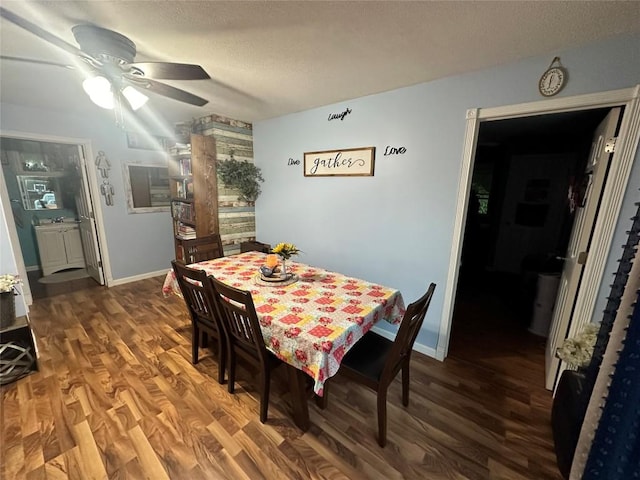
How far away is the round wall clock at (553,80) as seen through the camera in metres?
1.52

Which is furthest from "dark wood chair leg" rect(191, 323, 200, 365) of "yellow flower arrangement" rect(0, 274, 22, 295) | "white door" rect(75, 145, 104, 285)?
"white door" rect(75, 145, 104, 285)

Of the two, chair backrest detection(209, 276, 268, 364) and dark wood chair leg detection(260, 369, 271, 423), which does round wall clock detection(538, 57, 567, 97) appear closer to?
chair backrest detection(209, 276, 268, 364)

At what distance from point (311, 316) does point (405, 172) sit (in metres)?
1.47

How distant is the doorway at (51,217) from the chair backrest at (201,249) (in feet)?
6.27

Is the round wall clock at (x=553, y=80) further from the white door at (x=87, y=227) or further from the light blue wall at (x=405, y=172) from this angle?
the white door at (x=87, y=227)

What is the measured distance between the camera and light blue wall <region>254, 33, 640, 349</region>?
151cm

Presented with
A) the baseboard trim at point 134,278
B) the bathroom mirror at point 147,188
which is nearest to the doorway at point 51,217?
the baseboard trim at point 134,278

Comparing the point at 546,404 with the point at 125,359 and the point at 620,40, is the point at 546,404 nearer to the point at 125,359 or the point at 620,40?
the point at 620,40

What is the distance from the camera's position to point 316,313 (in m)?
1.51

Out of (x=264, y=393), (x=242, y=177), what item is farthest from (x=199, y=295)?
(x=242, y=177)

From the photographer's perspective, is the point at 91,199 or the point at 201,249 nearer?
the point at 201,249

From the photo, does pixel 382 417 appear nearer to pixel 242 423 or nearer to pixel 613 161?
pixel 242 423

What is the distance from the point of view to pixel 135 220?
12.2ft

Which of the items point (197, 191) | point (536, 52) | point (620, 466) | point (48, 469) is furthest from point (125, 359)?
point (536, 52)
